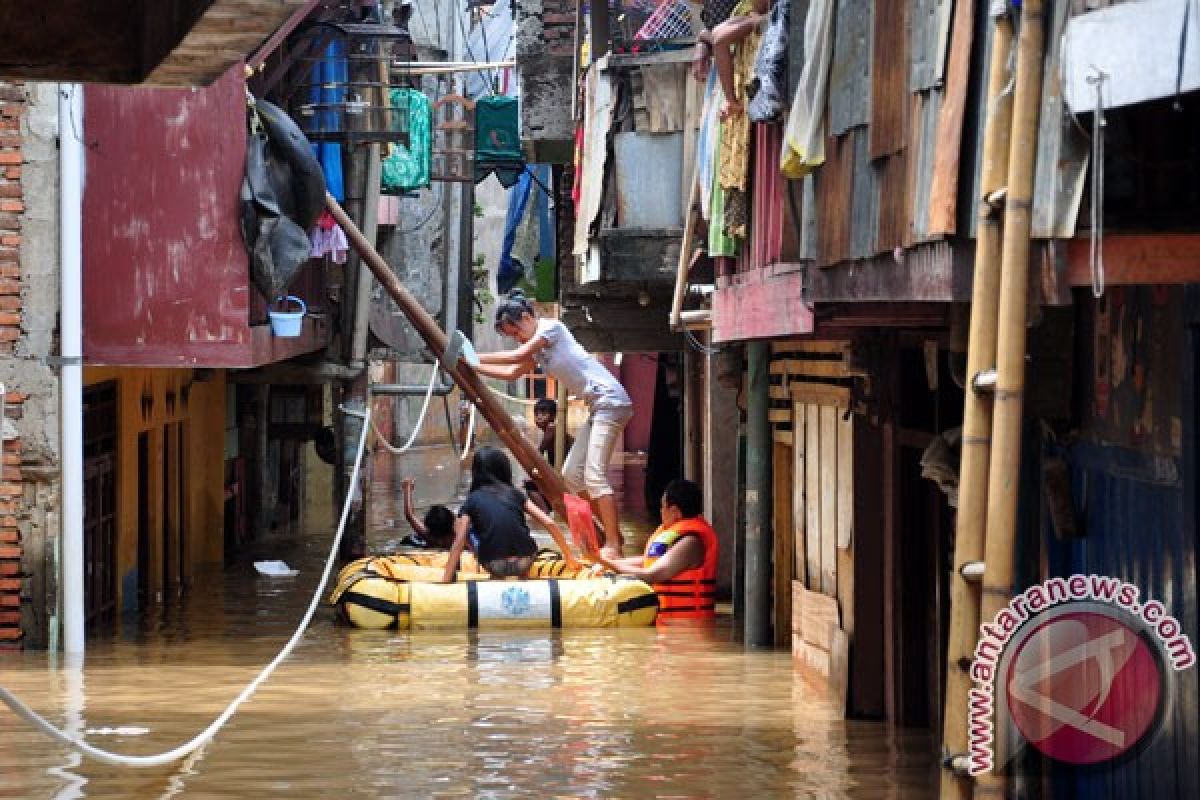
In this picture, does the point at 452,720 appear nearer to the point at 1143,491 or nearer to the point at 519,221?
the point at 1143,491

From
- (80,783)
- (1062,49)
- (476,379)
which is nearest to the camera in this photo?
(1062,49)

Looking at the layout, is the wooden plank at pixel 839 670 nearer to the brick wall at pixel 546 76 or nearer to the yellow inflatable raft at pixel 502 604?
the yellow inflatable raft at pixel 502 604

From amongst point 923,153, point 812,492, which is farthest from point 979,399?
point 812,492

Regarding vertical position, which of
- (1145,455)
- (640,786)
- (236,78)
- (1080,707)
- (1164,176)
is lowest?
(640,786)

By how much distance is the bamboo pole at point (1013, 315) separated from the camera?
6.59 m

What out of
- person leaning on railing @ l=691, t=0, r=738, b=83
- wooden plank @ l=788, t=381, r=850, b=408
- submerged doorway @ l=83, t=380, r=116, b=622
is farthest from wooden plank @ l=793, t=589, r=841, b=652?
submerged doorway @ l=83, t=380, r=116, b=622

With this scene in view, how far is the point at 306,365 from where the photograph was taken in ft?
73.2

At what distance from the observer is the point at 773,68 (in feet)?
36.6

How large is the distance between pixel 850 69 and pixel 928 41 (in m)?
1.35

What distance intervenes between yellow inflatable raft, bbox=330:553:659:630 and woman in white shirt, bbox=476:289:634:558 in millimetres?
1317

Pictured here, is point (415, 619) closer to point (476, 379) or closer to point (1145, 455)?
point (476, 379)

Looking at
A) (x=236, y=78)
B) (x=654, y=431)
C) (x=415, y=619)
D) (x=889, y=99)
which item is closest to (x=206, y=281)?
(x=236, y=78)

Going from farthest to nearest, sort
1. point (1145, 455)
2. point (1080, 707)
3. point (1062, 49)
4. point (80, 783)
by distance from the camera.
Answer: point (80, 783) < point (1080, 707) < point (1145, 455) < point (1062, 49)

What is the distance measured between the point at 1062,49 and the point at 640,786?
543 cm
